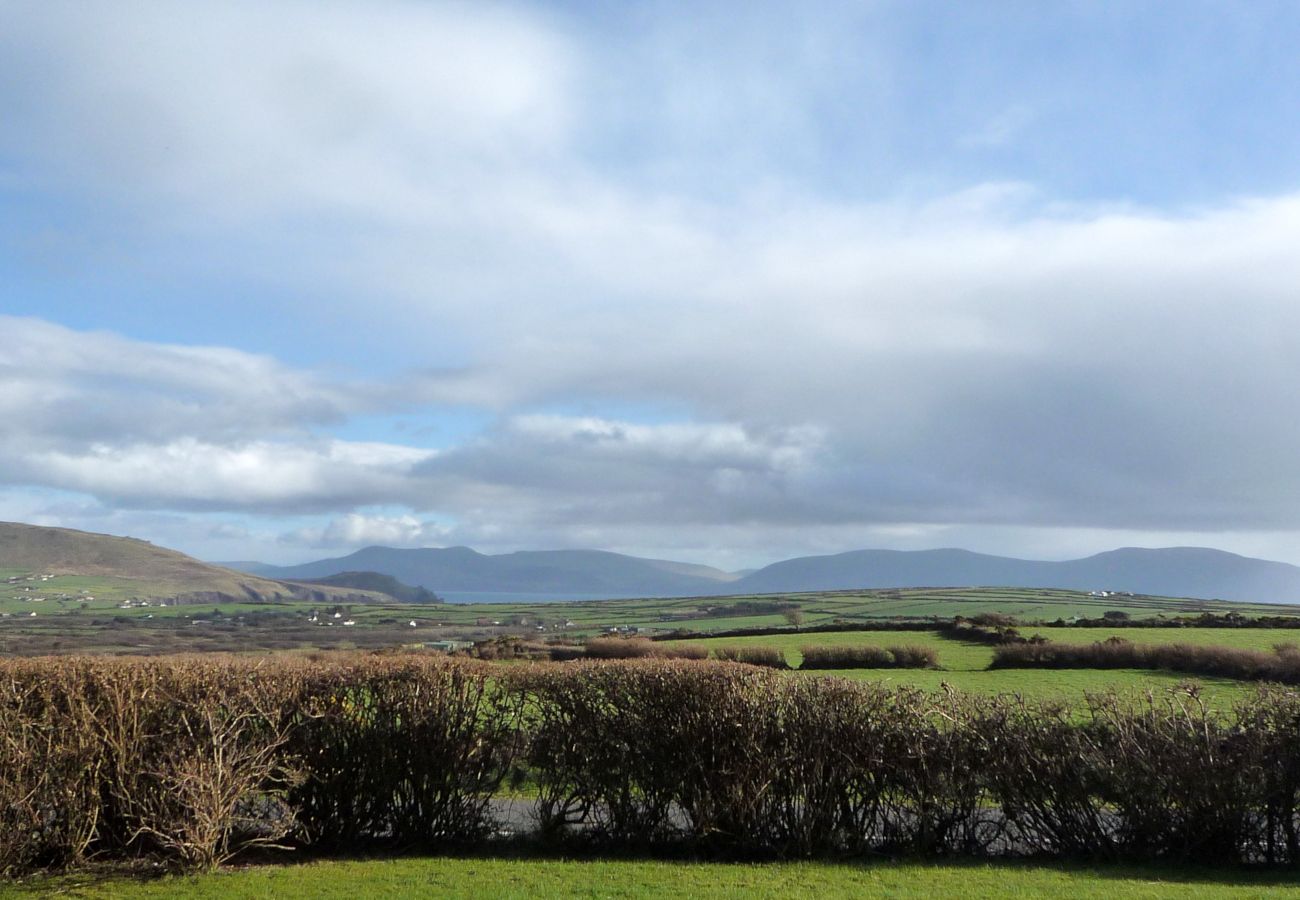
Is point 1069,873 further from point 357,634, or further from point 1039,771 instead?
point 357,634

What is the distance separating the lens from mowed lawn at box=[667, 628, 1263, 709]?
36.6 meters

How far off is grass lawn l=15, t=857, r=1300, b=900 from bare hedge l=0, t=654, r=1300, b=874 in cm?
61

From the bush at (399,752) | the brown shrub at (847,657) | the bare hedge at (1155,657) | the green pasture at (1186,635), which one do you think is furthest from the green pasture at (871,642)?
the bush at (399,752)

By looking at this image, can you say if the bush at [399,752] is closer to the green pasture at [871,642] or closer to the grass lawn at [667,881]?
the grass lawn at [667,881]

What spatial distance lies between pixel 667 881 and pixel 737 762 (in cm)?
200

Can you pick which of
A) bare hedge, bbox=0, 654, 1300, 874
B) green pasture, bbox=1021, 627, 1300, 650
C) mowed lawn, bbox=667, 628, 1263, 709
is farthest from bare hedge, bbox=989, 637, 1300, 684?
bare hedge, bbox=0, 654, 1300, 874

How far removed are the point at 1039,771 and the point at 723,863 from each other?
460 centimetres

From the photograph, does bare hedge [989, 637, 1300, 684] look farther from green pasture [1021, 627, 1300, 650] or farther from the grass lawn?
the grass lawn

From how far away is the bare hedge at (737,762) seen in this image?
12672 mm

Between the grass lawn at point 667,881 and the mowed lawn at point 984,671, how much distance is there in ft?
42.5

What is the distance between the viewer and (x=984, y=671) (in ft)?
152

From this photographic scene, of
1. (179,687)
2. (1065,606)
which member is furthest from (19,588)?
(179,687)

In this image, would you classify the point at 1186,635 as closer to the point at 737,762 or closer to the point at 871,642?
the point at 871,642

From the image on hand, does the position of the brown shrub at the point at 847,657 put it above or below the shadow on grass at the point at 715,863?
below
